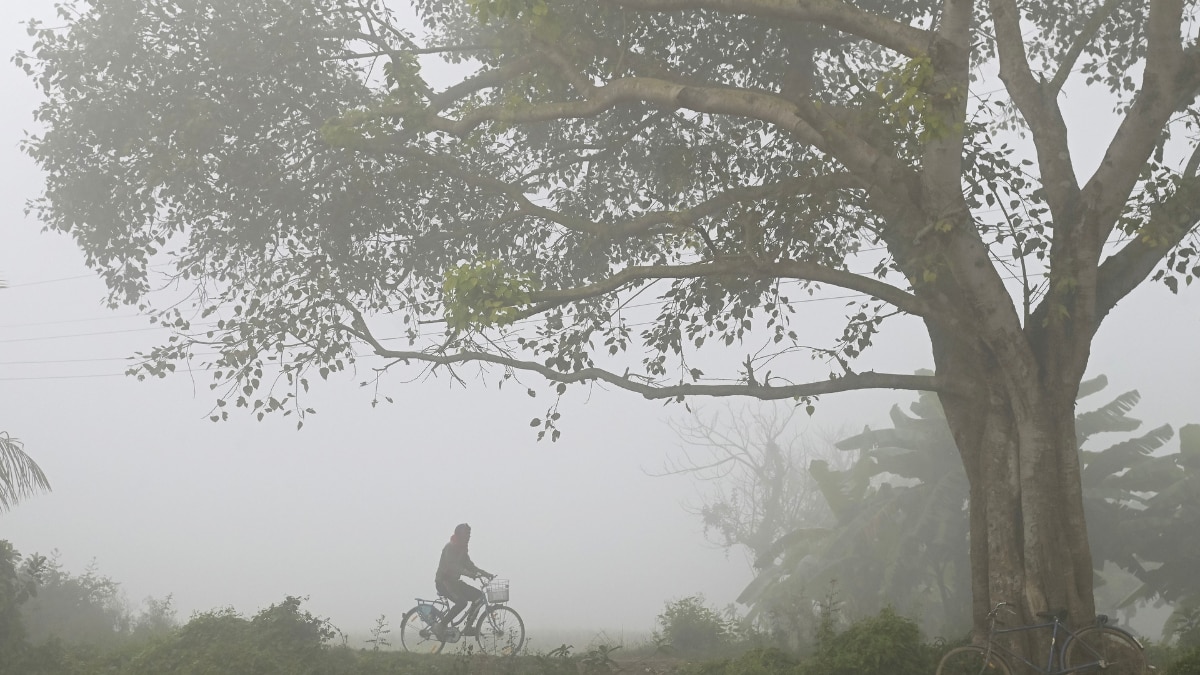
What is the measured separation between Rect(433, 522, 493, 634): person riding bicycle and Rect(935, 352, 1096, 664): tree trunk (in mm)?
7952

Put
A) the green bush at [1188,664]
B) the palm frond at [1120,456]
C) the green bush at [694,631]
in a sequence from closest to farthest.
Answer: the green bush at [1188,664] → the green bush at [694,631] → the palm frond at [1120,456]

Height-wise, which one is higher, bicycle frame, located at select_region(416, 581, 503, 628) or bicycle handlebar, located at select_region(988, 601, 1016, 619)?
bicycle frame, located at select_region(416, 581, 503, 628)

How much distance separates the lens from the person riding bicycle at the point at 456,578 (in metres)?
15.3

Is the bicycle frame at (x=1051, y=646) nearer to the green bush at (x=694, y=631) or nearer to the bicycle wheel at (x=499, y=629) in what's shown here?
the green bush at (x=694, y=631)

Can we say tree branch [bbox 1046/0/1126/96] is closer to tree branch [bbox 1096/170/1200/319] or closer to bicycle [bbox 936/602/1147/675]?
tree branch [bbox 1096/170/1200/319]

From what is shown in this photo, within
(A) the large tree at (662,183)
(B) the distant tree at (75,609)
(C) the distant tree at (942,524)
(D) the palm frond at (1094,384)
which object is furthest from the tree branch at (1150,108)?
(B) the distant tree at (75,609)

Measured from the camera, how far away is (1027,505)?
33.2 feet

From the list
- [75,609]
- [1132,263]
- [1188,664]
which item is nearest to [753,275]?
[1132,263]

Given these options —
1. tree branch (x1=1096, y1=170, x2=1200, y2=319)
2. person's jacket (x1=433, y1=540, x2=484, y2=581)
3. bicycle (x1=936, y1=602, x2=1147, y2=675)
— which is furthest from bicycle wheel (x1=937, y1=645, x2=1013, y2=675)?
person's jacket (x1=433, y1=540, x2=484, y2=581)

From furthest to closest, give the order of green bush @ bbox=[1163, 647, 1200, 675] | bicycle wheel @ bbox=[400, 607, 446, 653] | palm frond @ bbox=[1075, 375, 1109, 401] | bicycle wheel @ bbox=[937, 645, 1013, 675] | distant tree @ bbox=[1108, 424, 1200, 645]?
palm frond @ bbox=[1075, 375, 1109, 401] → distant tree @ bbox=[1108, 424, 1200, 645] → bicycle wheel @ bbox=[400, 607, 446, 653] → bicycle wheel @ bbox=[937, 645, 1013, 675] → green bush @ bbox=[1163, 647, 1200, 675]

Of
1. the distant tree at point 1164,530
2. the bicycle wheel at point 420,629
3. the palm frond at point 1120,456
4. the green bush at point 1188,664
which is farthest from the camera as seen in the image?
the palm frond at point 1120,456

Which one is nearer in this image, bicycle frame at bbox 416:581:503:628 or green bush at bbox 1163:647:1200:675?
green bush at bbox 1163:647:1200:675

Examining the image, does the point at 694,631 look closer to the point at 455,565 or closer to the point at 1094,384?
the point at 455,565

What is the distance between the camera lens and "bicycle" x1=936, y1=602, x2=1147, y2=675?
29.7 feet
